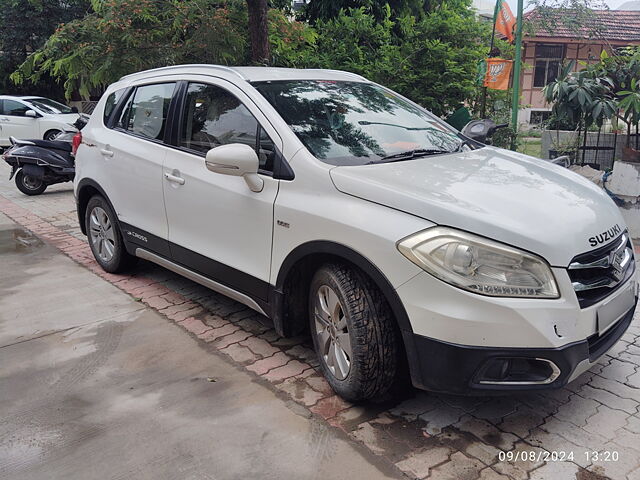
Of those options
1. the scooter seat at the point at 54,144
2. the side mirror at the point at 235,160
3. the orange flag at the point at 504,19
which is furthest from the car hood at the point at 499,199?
the scooter seat at the point at 54,144

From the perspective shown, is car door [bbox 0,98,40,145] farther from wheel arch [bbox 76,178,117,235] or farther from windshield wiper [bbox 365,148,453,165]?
windshield wiper [bbox 365,148,453,165]

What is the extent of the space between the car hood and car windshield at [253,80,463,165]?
21 centimetres

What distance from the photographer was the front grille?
261 centimetres

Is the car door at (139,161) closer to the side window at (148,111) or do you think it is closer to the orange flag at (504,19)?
the side window at (148,111)

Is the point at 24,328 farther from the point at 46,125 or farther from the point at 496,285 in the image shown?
the point at 46,125

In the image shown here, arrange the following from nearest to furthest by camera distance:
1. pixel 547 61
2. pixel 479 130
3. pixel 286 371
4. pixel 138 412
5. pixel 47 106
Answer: pixel 138 412 < pixel 286 371 < pixel 479 130 < pixel 47 106 < pixel 547 61

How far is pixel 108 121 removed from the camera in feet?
16.5

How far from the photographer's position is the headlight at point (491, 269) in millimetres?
2512

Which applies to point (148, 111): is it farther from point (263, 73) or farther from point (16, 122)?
point (16, 122)

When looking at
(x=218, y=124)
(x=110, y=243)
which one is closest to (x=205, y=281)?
(x=218, y=124)

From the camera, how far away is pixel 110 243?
5.22 m

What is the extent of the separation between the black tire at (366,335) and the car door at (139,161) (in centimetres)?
188

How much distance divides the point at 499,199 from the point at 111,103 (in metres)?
3.70

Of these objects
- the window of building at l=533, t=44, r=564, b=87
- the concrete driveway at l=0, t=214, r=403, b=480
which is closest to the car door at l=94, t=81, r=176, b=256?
the concrete driveway at l=0, t=214, r=403, b=480
